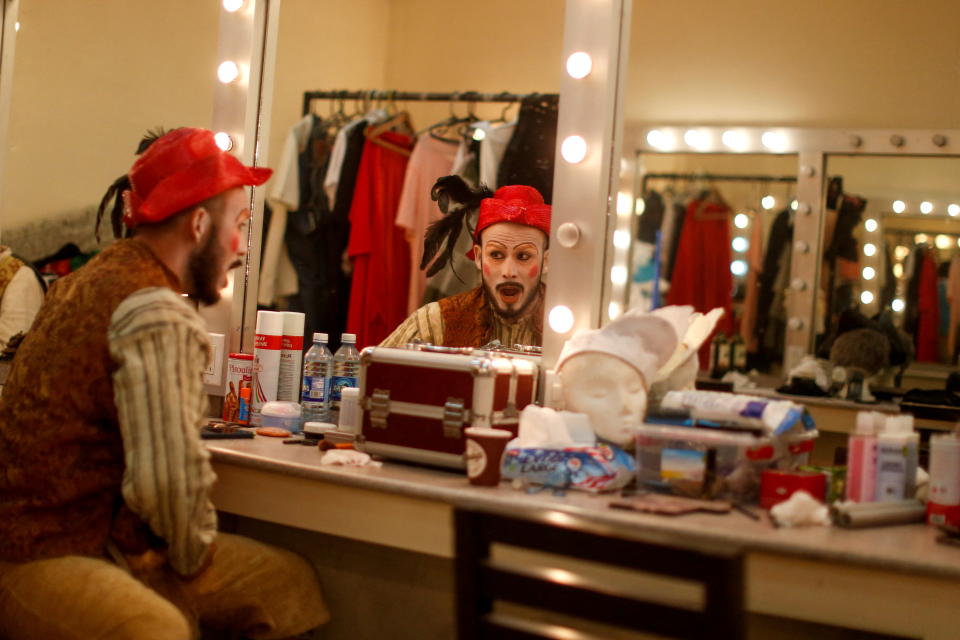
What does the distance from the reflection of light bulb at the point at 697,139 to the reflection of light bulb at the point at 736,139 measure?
0.19 feet

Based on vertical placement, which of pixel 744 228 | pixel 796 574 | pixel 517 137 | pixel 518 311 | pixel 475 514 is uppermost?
pixel 517 137

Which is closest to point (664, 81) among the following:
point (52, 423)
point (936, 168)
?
point (936, 168)

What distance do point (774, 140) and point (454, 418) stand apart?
1.23m

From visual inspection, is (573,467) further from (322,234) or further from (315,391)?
(322,234)

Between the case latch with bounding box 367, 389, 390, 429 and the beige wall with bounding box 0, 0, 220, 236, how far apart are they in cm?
188

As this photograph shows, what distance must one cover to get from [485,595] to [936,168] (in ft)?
5.65

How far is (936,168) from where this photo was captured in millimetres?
2414

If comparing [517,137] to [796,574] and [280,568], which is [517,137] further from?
[796,574]

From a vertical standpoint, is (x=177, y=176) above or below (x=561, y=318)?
above

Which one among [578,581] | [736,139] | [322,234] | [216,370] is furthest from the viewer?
[322,234]

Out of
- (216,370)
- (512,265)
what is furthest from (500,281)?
(216,370)

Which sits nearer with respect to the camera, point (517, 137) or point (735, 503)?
point (735, 503)

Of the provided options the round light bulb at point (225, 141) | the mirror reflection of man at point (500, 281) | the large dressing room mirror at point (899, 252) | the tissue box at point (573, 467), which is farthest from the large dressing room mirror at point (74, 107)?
the large dressing room mirror at point (899, 252)

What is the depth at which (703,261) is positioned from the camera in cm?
305
